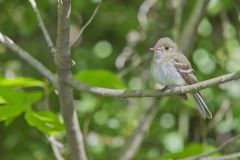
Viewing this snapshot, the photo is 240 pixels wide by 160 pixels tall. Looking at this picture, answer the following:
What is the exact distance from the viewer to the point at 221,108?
18.6 feet

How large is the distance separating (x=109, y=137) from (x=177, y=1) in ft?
5.04

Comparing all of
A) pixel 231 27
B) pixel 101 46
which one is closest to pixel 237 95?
pixel 231 27

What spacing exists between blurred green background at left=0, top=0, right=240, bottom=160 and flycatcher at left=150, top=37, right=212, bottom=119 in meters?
0.62

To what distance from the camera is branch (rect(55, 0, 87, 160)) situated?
2822mm

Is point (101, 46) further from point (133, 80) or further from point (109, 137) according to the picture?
point (109, 137)

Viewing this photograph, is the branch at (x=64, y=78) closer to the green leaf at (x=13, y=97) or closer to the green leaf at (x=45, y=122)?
the green leaf at (x=45, y=122)

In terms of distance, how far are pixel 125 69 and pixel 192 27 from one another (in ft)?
3.46

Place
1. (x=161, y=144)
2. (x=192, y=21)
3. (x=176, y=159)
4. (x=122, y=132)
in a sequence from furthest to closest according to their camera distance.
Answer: (x=161, y=144) → (x=122, y=132) → (x=192, y=21) → (x=176, y=159)

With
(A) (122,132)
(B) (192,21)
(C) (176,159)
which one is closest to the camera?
(C) (176,159)

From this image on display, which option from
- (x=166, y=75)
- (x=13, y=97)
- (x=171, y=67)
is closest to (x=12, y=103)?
(x=13, y=97)

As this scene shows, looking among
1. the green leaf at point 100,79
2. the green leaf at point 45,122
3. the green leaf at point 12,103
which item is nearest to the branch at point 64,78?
the green leaf at point 45,122

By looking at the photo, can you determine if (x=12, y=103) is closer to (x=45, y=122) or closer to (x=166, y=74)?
(x=45, y=122)

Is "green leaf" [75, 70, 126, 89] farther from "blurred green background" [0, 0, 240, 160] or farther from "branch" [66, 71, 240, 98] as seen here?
"blurred green background" [0, 0, 240, 160]

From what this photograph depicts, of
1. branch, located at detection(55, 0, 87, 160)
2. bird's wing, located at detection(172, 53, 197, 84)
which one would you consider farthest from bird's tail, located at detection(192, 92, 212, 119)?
branch, located at detection(55, 0, 87, 160)
